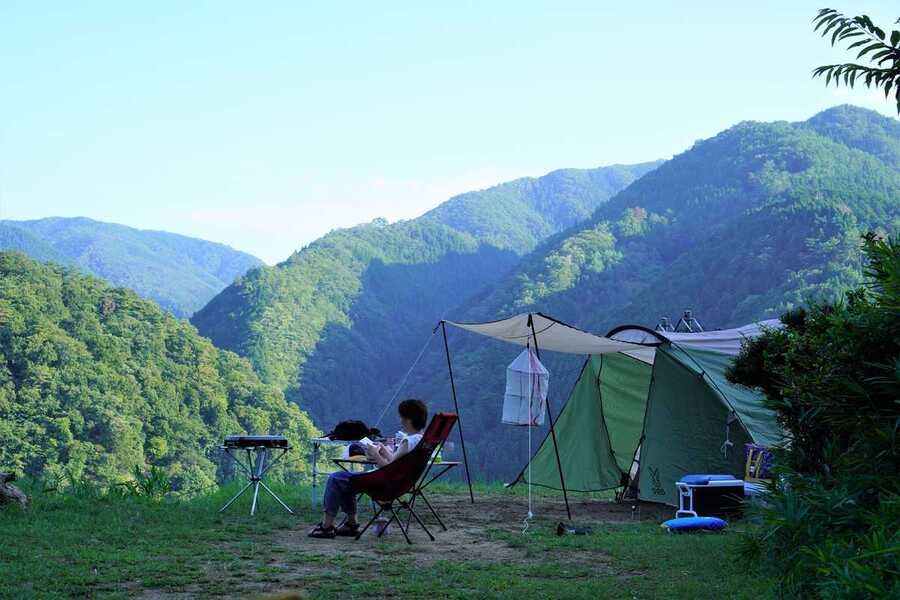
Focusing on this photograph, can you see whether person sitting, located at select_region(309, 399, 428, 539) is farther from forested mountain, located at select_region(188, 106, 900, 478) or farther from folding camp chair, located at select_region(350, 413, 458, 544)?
forested mountain, located at select_region(188, 106, 900, 478)

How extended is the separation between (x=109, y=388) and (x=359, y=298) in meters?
29.5

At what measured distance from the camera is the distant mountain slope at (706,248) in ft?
112

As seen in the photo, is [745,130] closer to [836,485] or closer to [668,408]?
[668,408]

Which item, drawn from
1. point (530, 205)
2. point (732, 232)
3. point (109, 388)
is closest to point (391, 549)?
point (109, 388)

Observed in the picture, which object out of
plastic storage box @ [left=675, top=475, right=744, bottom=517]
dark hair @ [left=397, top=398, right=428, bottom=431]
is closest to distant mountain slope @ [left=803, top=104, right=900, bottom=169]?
plastic storage box @ [left=675, top=475, right=744, bottom=517]

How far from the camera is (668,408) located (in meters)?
8.11

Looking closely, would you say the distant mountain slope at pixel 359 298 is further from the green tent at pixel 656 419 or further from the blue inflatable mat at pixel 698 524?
the blue inflatable mat at pixel 698 524

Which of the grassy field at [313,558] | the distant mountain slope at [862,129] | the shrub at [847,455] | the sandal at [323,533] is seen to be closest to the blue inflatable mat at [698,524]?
the grassy field at [313,558]

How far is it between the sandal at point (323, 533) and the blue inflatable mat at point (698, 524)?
2.12 metres

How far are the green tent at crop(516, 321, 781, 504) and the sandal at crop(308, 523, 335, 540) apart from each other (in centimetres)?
272

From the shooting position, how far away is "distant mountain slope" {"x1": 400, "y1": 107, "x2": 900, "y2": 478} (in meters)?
34.0

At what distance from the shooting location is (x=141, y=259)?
95750 millimetres

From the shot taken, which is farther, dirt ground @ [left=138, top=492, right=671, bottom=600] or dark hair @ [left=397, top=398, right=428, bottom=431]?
dark hair @ [left=397, top=398, right=428, bottom=431]

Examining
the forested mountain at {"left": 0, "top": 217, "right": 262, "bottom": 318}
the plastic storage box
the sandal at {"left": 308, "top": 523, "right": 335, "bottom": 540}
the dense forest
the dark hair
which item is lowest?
the sandal at {"left": 308, "top": 523, "right": 335, "bottom": 540}
